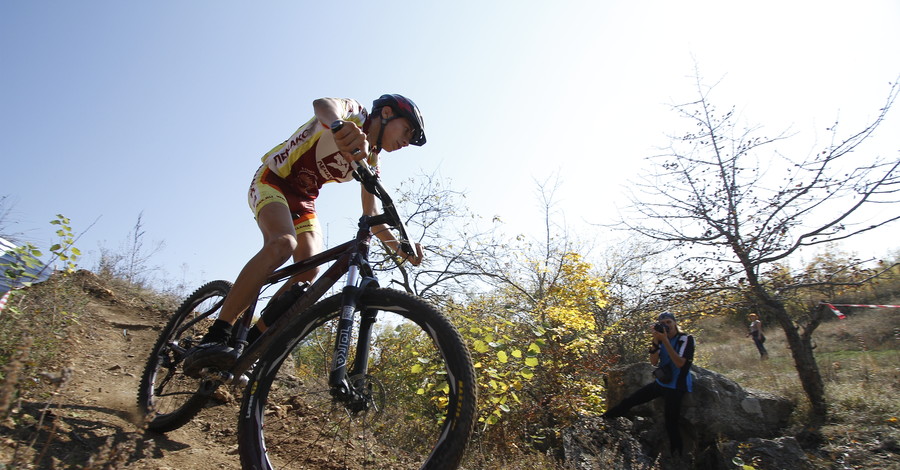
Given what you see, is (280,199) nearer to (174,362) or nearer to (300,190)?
(300,190)

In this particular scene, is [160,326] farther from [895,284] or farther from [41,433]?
[895,284]

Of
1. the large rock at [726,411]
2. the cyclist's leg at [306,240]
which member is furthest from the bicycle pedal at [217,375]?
the large rock at [726,411]

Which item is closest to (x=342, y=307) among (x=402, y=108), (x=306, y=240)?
(x=306, y=240)

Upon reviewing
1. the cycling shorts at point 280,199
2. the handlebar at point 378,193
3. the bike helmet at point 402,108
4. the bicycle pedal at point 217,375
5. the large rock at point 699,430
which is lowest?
the large rock at point 699,430

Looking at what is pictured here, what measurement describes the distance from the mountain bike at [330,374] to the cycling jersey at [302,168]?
55 cm

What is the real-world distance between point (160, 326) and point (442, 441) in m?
6.10

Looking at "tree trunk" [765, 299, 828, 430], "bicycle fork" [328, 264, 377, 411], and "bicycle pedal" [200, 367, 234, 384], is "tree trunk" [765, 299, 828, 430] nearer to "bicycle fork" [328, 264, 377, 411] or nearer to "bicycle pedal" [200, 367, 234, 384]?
"bicycle fork" [328, 264, 377, 411]

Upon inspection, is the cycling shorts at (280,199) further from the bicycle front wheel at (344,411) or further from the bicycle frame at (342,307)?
the bicycle front wheel at (344,411)

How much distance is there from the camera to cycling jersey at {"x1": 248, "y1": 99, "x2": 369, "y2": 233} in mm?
2912

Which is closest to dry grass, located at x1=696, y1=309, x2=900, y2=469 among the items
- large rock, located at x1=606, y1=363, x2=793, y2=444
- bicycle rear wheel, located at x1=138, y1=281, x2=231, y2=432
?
large rock, located at x1=606, y1=363, x2=793, y2=444

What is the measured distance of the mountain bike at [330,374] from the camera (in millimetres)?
1919

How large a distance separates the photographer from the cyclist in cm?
466

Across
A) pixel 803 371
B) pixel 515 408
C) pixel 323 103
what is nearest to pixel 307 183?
pixel 323 103

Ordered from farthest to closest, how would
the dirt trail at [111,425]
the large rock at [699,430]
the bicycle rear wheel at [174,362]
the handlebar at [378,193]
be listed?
the large rock at [699,430] < the bicycle rear wheel at [174,362] < the handlebar at [378,193] < the dirt trail at [111,425]
